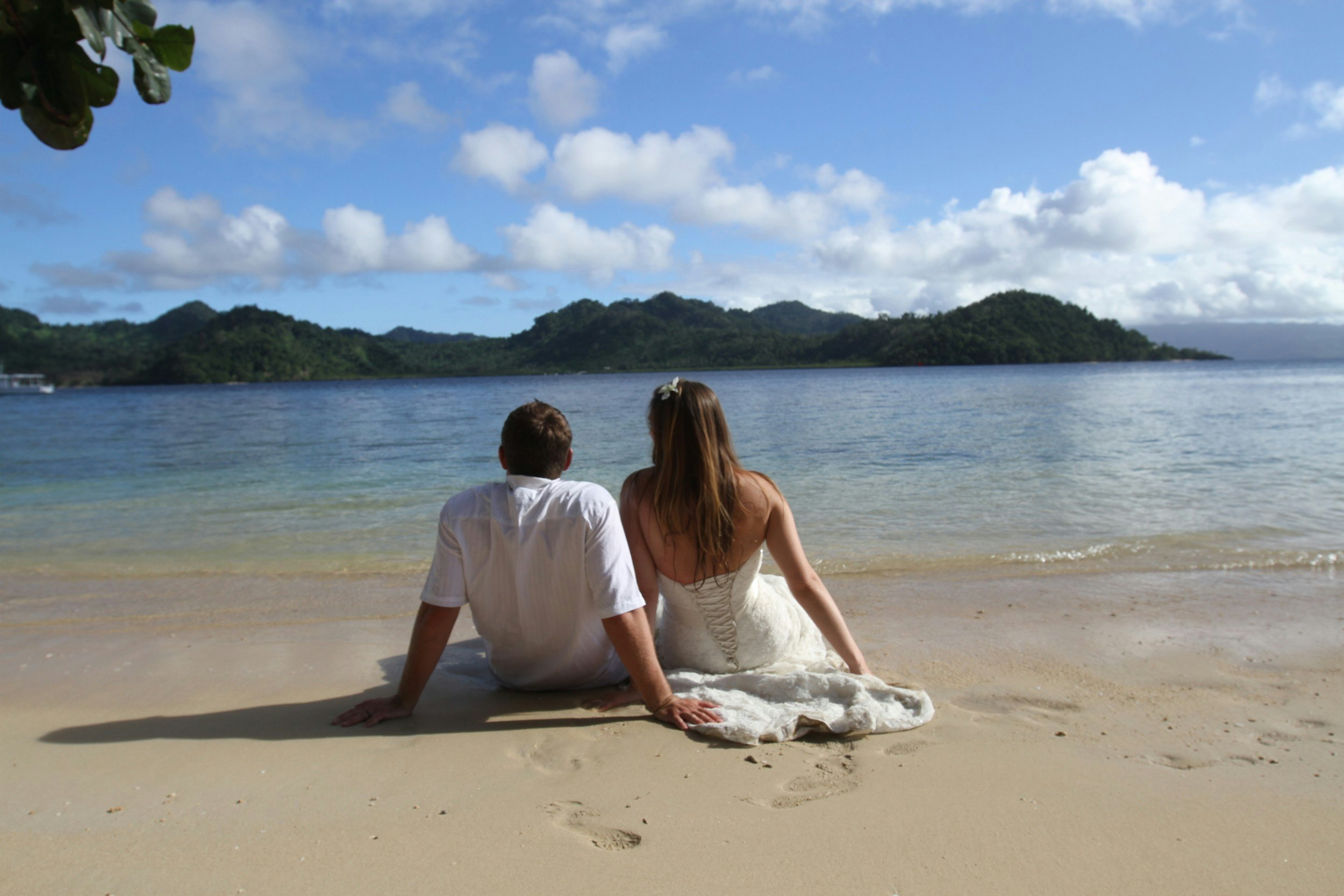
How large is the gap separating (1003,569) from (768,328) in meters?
130

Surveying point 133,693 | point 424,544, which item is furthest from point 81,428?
point 133,693

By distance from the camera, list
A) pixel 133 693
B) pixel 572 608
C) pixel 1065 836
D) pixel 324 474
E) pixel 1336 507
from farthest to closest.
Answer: pixel 324 474, pixel 1336 507, pixel 133 693, pixel 572 608, pixel 1065 836

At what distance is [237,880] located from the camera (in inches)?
84.5

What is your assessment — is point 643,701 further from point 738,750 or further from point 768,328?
point 768,328

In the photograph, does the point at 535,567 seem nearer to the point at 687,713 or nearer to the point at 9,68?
the point at 687,713

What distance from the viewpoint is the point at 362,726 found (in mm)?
3275

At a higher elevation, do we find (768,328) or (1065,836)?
(768,328)

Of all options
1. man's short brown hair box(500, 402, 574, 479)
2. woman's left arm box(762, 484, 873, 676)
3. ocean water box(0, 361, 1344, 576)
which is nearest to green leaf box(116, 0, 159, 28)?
man's short brown hair box(500, 402, 574, 479)

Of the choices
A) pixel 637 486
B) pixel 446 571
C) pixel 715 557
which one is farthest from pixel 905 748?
pixel 446 571

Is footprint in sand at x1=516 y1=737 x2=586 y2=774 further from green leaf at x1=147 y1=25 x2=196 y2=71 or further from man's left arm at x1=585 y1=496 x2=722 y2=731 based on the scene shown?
green leaf at x1=147 y1=25 x2=196 y2=71

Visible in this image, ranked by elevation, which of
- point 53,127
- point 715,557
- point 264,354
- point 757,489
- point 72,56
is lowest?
point 715,557

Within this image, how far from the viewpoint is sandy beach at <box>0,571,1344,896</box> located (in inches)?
85.7

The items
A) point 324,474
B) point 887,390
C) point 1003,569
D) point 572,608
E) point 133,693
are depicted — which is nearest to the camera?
point 572,608

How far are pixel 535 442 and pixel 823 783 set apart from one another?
5.35ft
